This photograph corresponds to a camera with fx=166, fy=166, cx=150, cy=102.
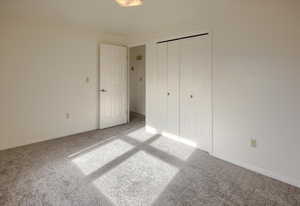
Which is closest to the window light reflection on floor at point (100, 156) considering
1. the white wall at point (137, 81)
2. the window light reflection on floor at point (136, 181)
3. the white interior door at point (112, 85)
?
the window light reflection on floor at point (136, 181)

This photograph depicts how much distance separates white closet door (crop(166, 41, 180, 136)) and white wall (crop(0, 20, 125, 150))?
5.61ft

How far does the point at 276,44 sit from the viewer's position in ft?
6.46

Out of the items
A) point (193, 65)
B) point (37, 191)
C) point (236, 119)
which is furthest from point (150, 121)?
point (37, 191)

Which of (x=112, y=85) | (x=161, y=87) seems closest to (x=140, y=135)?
(x=161, y=87)

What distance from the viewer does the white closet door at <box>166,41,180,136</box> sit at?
3172mm

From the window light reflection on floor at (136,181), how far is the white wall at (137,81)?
3293 mm

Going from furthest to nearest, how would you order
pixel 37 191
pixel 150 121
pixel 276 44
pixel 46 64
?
pixel 150 121 < pixel 46 64 < pixel 276 44 < pixel 37 191

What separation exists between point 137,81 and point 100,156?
3.59 metres

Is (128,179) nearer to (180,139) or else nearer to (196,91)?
(180,139)

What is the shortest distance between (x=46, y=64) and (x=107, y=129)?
1846 mm

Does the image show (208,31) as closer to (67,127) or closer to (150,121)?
(150,121)

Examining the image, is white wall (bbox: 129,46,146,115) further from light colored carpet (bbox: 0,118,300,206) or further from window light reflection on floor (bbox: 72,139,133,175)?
light colored carpet (bbox: 0,118,300,206)

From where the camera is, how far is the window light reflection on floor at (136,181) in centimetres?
174

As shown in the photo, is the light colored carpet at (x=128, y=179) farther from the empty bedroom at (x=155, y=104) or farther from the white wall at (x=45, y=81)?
the white wall at (x=45, y=81)
